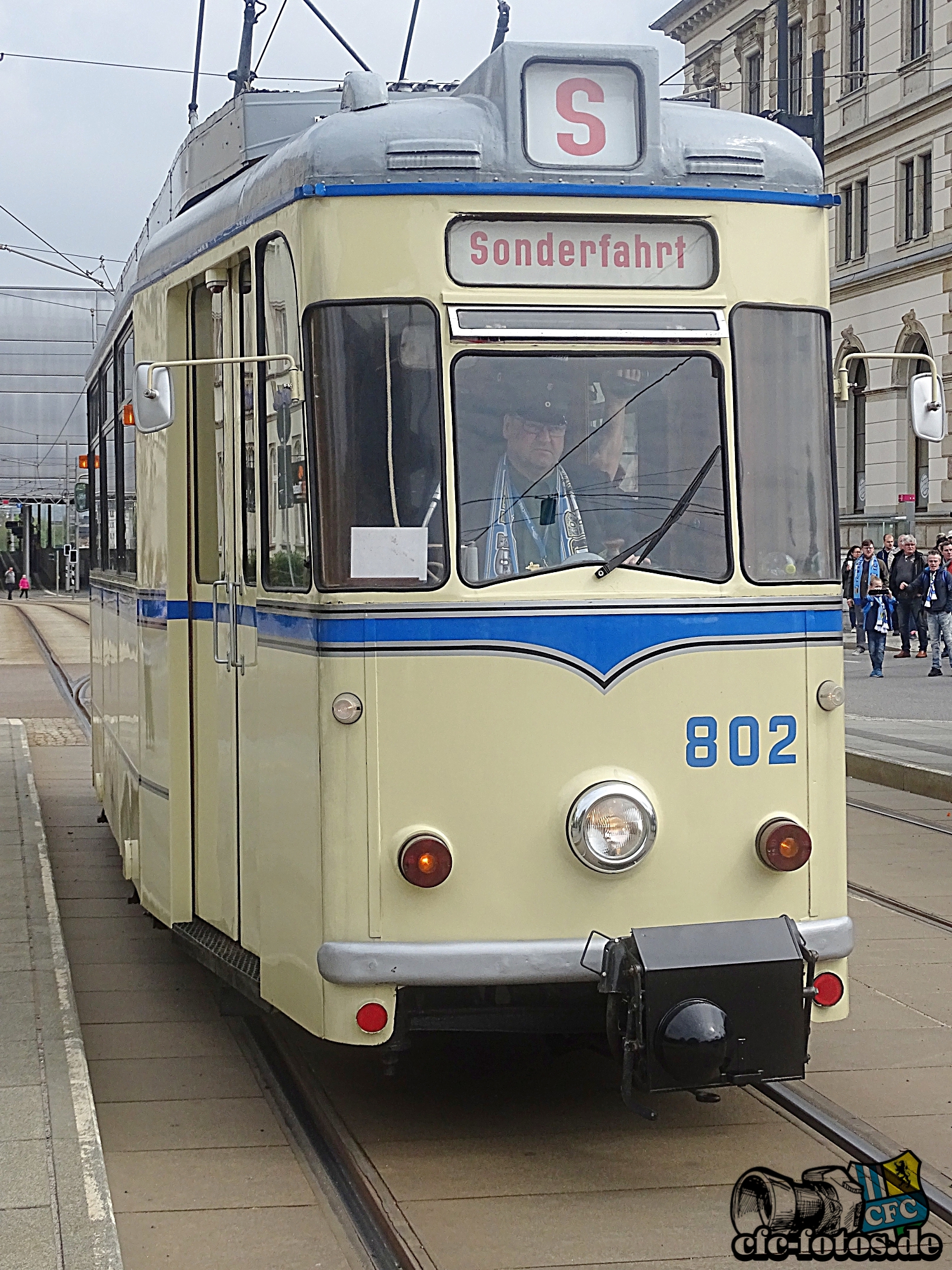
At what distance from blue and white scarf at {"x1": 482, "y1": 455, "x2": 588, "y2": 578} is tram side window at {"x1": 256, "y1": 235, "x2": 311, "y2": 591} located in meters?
0.54

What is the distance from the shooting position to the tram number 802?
5.36 meters

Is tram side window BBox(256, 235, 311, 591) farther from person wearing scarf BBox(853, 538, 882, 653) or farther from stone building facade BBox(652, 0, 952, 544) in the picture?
stone building facade BBox(652, 0, 952, 544)

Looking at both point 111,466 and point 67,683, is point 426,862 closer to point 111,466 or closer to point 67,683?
point 111,466

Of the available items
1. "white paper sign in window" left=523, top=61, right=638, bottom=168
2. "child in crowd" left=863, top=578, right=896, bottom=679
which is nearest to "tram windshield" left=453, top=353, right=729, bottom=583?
"white paper sign in window" left=523, top=61, right=638, bottom=168

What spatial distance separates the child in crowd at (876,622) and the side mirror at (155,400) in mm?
17768

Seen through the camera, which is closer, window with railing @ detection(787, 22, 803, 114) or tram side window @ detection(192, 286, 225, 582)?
tram side window @ detection(192, 286, 225, 582)

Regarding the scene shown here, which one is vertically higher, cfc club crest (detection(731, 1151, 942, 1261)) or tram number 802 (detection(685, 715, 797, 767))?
tram number 802 (detection(685, 715, 797, 767))

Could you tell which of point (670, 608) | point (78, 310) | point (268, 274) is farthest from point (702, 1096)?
point (78, 310)

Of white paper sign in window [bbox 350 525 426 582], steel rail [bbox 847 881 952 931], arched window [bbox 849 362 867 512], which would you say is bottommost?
steel rail [bbox 847 881 952 931]

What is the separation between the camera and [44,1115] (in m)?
5.32

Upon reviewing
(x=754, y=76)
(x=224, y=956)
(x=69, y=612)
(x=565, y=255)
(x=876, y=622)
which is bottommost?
(x=69, y=612)

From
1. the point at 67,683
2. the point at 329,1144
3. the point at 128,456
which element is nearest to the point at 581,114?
the point at 329,1144

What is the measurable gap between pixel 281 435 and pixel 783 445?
5.06 ft

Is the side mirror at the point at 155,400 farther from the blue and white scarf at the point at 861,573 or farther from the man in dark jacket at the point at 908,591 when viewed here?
the blue and white scarf at the point at 861,573
